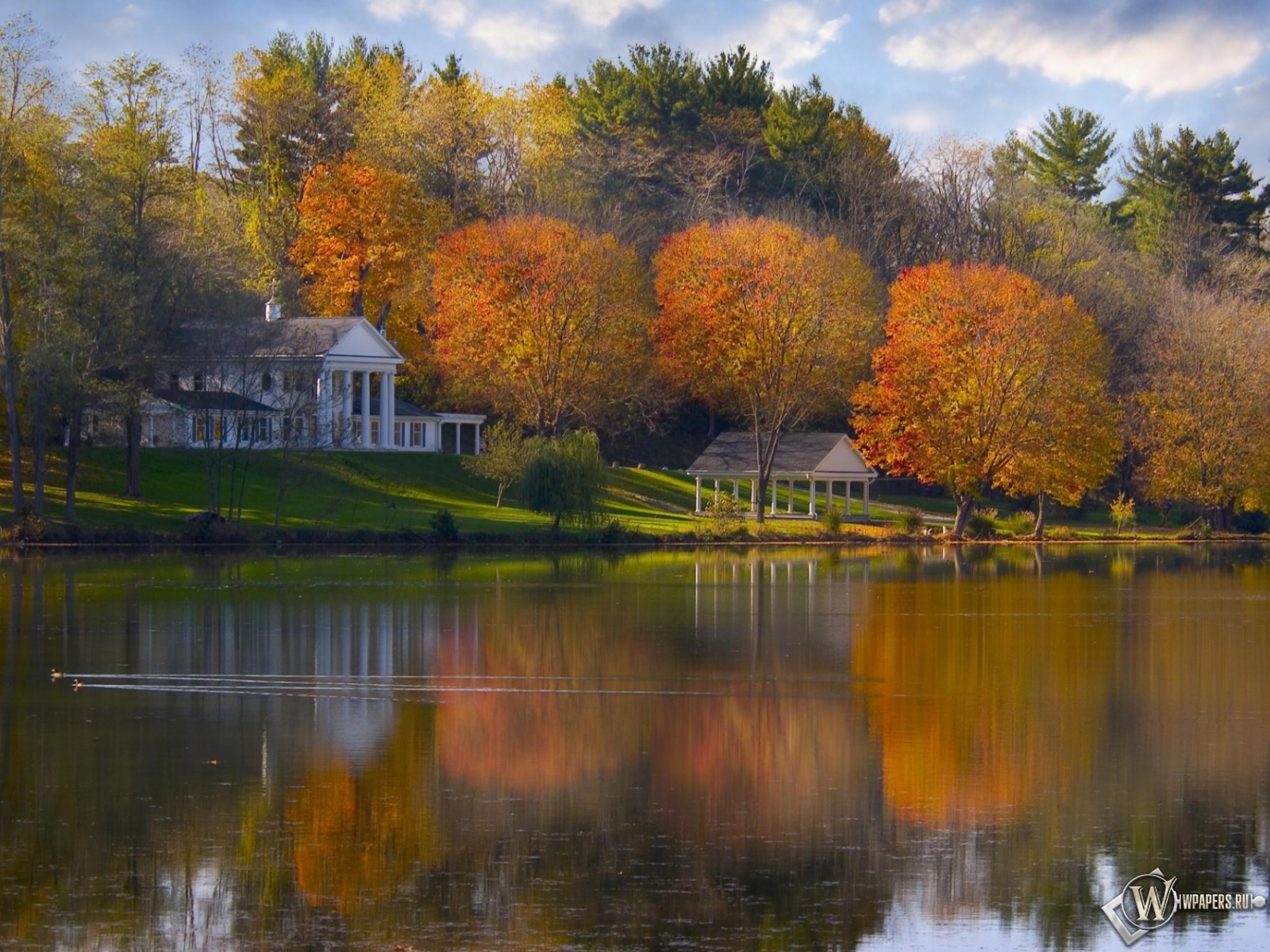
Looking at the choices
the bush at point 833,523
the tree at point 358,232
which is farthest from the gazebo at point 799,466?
the tree at point 358,232

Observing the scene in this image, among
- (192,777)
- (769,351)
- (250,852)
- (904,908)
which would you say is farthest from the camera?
(769,351)

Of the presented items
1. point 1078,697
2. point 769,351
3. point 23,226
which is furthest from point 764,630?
point 769,351

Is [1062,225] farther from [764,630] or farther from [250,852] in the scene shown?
[250,852]

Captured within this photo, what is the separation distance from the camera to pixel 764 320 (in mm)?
76688

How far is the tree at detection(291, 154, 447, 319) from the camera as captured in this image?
8512cm

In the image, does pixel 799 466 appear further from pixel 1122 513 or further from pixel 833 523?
pixel 1122 513

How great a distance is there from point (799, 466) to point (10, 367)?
122 ft

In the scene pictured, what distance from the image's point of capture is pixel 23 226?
2153 inches

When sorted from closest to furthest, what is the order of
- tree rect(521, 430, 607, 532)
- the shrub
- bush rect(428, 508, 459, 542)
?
bush rect(428, 508, 459, 542) → tree rect(521, 430, 607, 532) → the shrub

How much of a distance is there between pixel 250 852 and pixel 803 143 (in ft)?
293

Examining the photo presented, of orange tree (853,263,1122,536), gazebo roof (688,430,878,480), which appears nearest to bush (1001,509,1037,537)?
orange tree (853,263,1122,536)

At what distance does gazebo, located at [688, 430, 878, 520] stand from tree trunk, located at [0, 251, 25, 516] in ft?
106

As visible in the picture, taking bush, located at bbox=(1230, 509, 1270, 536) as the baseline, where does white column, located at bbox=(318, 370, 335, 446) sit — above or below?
above

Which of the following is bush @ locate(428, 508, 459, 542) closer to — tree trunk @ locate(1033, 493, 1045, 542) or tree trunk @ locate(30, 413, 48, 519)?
tree trunk @ locate(30, 413, 48, 519)
